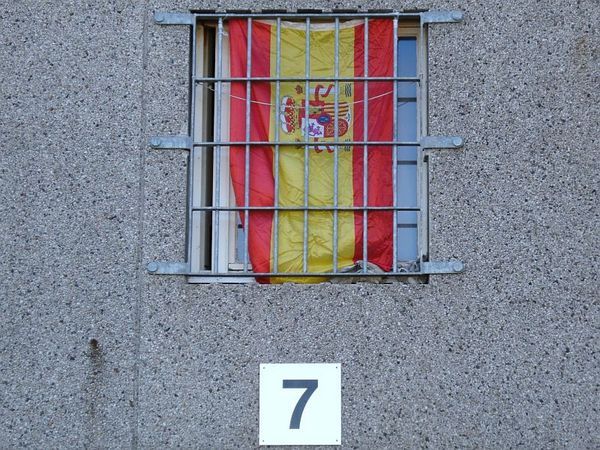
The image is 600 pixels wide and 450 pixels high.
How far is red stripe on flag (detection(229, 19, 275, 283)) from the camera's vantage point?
13.4 feet

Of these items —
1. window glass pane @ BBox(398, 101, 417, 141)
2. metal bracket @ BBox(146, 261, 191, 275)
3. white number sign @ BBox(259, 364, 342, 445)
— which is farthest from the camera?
window glass pane @ BBox(398, 101, 417, 141)

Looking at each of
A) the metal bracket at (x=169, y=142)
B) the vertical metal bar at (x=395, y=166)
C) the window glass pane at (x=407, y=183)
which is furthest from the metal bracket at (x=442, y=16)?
the metal bracket at (x=169, y=142)

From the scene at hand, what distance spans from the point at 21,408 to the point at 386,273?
1881 mm

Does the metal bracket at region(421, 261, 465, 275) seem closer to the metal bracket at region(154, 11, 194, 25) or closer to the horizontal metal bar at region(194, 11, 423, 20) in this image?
the horizontal metal bar at region(194, 11, 423, 20)

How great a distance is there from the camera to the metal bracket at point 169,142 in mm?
4055

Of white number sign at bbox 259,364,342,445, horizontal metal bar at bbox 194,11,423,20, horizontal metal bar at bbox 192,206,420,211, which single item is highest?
horizontal metal bar at bbox 194,11,423,20

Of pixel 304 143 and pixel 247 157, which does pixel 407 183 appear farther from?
pixel 247 157

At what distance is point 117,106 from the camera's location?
161 inches

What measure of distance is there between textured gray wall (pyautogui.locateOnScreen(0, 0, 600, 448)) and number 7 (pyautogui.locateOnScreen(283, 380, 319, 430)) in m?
0.12

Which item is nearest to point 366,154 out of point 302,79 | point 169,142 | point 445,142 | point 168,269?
point 445,142

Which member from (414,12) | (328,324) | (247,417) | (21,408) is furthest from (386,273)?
(21,408)

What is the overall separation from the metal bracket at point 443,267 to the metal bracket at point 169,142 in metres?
1.33

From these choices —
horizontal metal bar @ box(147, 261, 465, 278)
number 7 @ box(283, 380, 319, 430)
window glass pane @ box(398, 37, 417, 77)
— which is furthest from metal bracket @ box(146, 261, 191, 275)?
window glass pane @ box(398, 37, 417, 77)

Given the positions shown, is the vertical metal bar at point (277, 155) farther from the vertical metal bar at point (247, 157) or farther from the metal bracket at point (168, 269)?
the metal bracket at point (168, 269)
